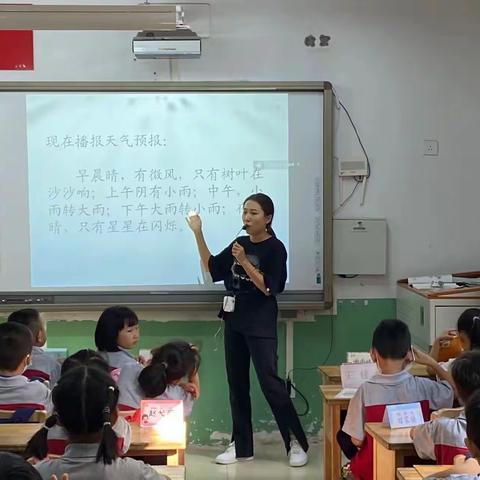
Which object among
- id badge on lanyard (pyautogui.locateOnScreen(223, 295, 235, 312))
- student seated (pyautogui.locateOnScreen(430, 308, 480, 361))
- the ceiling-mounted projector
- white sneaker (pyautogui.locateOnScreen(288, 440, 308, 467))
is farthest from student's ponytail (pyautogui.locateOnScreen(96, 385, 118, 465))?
the ceiling-mounted projector

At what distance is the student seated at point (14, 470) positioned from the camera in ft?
4.42

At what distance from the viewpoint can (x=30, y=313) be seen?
3.65 m

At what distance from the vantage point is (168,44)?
441 centimetres

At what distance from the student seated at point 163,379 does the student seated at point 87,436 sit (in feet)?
3.36

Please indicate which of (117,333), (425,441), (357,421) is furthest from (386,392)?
(117,333)

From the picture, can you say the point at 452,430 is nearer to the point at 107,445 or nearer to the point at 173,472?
the point at 173,472

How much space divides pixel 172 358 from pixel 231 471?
1345 mm

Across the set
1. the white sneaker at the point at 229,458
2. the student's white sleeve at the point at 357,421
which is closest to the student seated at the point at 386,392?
the student's white sleeve at the point at 357,421

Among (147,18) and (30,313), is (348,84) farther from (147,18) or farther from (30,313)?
(30,313)

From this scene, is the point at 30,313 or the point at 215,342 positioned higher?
the point at 30,313

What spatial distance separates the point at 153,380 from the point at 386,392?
3.00 feet

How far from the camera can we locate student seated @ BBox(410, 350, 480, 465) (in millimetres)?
2252

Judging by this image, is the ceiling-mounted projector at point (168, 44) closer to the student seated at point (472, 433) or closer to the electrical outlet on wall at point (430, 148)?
the electrical outlet on wall at point (430, 148)

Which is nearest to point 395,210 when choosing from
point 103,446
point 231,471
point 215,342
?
point 215,342
